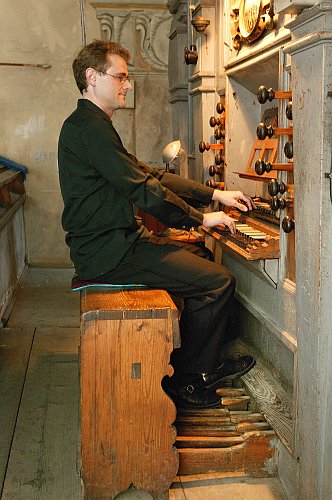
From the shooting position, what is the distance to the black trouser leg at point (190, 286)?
3342 millimetres

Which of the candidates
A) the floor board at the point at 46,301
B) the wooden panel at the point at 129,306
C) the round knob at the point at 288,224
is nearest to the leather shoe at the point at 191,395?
the wooden panel at the point at 129,306

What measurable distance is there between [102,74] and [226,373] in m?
1.80

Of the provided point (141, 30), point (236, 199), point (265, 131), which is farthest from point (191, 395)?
point (141, 30)

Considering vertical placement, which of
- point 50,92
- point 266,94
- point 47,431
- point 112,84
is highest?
point 50,92

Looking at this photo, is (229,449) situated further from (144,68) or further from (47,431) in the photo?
(144,68)

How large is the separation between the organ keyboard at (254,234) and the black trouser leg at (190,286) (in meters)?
0.22

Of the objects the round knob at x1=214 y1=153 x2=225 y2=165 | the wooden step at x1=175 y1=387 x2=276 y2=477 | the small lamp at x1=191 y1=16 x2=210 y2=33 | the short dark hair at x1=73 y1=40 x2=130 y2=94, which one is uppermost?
the small lamp at x1=191 y1=16 x2=210 y2=33

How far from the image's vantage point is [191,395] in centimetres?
348

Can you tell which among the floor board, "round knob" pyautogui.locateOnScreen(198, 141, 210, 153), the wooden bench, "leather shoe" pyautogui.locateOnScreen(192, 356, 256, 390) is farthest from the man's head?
the floor board

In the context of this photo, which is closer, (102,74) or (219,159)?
(102,74)

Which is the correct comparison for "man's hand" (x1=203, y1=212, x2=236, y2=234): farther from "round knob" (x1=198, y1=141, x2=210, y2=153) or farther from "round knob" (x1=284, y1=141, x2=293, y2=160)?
"round knob" (x1=198, y1=141, x2=210, y2=153)

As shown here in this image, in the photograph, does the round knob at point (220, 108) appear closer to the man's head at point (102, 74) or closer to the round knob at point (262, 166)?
the man's head at point (102, 74)

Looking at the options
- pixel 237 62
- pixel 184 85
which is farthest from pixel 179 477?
pixel 184 85

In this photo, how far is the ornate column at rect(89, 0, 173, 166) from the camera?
22.6 feet
